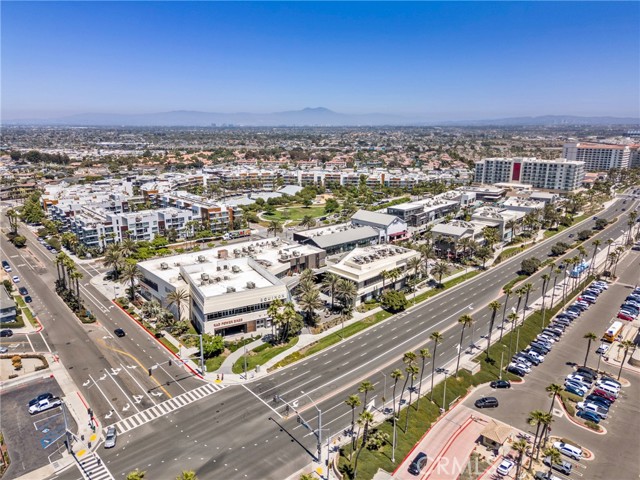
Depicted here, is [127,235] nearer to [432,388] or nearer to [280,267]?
[280,267]

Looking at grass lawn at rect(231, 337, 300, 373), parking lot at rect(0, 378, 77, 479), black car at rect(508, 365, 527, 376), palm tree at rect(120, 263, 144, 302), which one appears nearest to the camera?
parking lot at rect(0, 378, 77, 479)

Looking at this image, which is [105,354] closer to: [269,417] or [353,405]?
[269,417]

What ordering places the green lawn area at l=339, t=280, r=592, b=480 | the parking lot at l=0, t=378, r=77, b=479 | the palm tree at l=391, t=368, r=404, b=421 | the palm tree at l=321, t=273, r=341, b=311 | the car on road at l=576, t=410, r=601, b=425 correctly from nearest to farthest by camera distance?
the green lawn area at l=339, t=280, r=592, b=480 < the parking lot at l=0, t=378, r=77, b=479 < the palm tree at l=391, t=368, r=404, b=421 < the car on road at l=576, t=410, r=601, b=425 < the palm tree at l=321, t=273, r=341, b=311

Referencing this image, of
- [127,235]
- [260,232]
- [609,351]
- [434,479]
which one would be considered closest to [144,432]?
[434,479]

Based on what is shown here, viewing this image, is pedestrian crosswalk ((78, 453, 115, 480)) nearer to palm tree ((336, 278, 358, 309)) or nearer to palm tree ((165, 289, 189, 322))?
palm tree ((165, 289, 189, 322))

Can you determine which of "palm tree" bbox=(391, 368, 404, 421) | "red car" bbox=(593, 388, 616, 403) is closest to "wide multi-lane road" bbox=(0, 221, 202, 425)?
"palm tree" bbox=(391, 368, 404, 421)

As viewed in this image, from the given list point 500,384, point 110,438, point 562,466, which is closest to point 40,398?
Result: point 110,438
